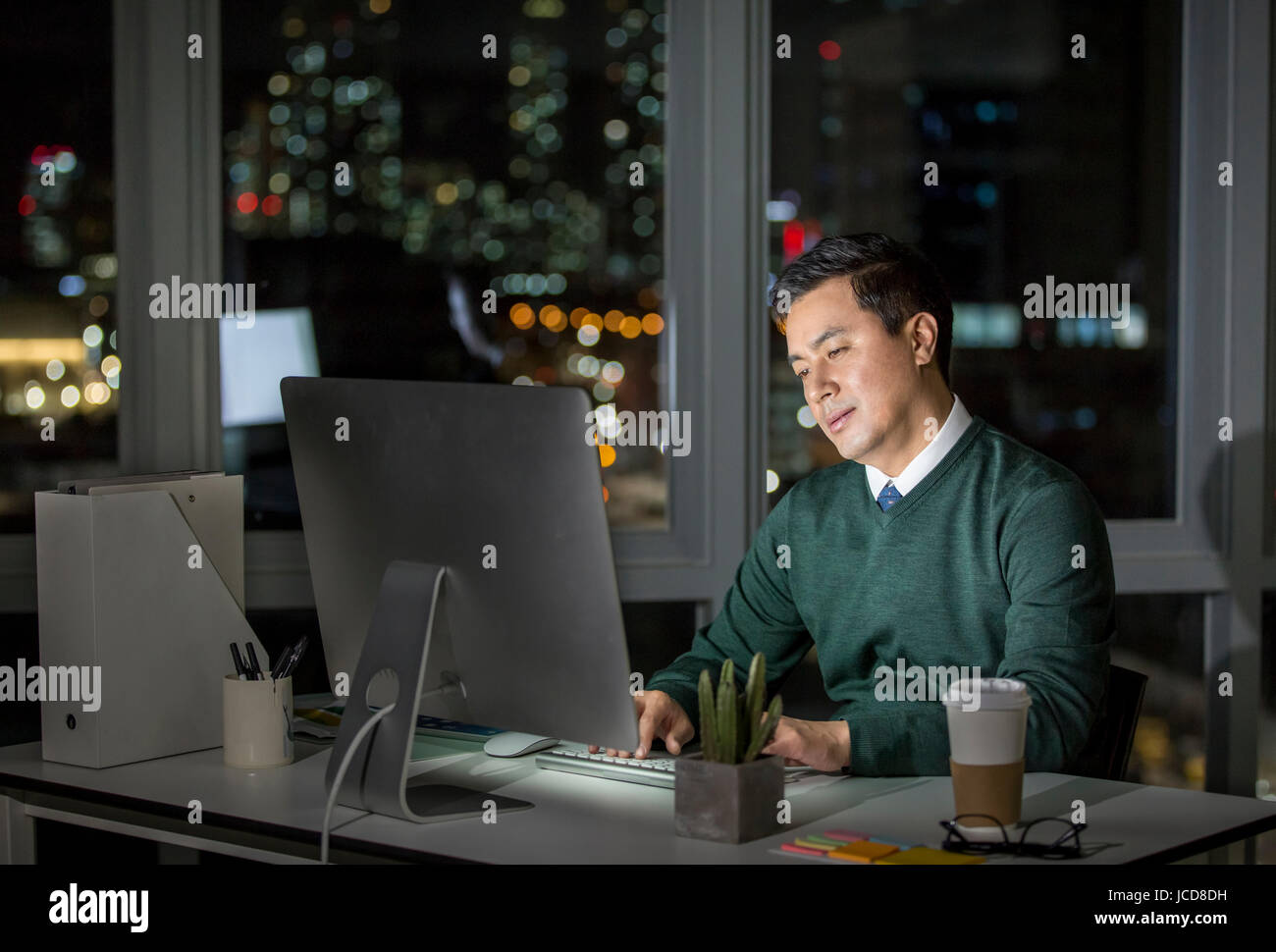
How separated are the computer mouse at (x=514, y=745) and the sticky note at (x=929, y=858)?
595 millimetres

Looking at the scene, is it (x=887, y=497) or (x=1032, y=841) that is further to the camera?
(x=887, y=497)

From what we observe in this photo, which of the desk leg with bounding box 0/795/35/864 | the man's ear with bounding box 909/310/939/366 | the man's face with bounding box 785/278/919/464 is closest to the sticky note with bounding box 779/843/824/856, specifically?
the man's face with bounding box 785/278/919/464

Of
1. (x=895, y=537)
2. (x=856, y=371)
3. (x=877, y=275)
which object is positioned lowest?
(x=895, y=537)

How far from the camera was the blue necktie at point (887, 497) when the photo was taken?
6.79ft

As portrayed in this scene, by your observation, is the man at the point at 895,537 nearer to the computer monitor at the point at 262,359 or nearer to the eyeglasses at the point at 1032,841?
the eyeglasses at the point at 1032,841

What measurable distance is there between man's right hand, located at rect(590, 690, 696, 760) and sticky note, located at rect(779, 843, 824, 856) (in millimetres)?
406

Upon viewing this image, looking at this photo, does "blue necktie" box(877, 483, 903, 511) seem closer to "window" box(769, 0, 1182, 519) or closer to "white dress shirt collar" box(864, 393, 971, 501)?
"white dress shirt collar" box(864, 393, 971, 501)

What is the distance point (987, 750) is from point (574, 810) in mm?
481

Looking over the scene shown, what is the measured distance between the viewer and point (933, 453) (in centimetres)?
204

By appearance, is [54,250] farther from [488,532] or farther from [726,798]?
[726,798]

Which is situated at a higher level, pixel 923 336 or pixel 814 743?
pixel 923 336

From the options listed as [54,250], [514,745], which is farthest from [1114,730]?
[54,250]

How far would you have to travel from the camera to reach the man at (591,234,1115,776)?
185cm
